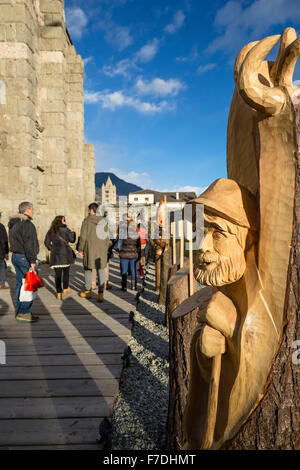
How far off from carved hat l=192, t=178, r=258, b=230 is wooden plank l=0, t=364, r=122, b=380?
8.38 ft

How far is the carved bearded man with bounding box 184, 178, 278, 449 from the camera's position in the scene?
797 mm

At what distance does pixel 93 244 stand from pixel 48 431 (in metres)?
3.32

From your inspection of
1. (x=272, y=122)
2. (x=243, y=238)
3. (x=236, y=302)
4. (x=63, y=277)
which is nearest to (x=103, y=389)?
(x=236, y=302)

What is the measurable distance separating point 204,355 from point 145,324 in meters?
3.76

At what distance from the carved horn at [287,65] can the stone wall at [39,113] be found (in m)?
8.00

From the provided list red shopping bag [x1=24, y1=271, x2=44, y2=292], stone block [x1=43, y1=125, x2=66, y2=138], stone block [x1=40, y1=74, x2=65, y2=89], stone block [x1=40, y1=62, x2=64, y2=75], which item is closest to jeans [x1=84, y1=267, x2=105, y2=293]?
red shopping bag [x1=24, y1=271, x2=44, y2=292]

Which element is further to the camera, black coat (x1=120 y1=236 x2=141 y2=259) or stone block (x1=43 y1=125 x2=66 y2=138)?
stone block (x1=43 y1=125 x2=66 y2=138)

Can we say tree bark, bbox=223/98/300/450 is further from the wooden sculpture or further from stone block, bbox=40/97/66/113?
stone block, bbox=40/97/66/113

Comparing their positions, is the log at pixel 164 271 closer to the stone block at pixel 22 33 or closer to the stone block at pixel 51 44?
the stone block at pixel 22 33

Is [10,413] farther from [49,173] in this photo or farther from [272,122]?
[49,173]

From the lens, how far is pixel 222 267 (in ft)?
2.73

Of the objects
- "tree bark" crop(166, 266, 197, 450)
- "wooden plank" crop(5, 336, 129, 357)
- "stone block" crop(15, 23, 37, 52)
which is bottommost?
"wooden plank" crop(5, 336, 129, 357)

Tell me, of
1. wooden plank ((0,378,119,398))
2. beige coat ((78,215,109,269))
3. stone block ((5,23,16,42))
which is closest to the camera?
wooden plank ((0,378,119,398))

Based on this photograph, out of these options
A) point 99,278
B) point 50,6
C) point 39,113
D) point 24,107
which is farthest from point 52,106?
point 99,278
